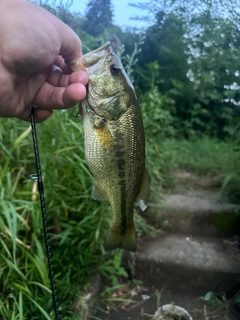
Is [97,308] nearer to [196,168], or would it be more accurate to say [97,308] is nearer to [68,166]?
[68,166]

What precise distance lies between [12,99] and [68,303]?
3.53ft

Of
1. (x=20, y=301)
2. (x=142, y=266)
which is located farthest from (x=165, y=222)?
(x=20, y=301)

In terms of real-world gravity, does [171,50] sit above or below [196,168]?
above

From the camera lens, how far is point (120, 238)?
105 cm

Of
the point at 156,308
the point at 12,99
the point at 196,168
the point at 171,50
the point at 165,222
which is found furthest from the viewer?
the point at 196,168

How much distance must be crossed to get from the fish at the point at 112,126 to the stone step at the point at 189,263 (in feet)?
3.85

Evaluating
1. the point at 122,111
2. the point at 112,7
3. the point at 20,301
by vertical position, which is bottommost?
the point at 20,301

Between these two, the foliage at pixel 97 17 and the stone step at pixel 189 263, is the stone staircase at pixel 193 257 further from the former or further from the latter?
the foliage at pixel 97 17

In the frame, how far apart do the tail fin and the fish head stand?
304 mm

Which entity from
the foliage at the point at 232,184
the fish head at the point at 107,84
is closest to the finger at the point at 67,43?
the fish head at the point at 107,84

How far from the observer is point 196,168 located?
2.52m

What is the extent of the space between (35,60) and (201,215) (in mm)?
1632

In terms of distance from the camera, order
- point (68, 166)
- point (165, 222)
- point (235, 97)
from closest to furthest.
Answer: point (235, 97)
point (68, 166)
point (165, 222)

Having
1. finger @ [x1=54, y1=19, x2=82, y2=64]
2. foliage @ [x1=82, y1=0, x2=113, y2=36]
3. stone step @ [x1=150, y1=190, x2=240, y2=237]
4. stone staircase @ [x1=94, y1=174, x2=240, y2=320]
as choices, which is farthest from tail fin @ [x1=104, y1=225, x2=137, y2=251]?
stone step @ [x1=150, y1=190, x2=240, y2=237]
